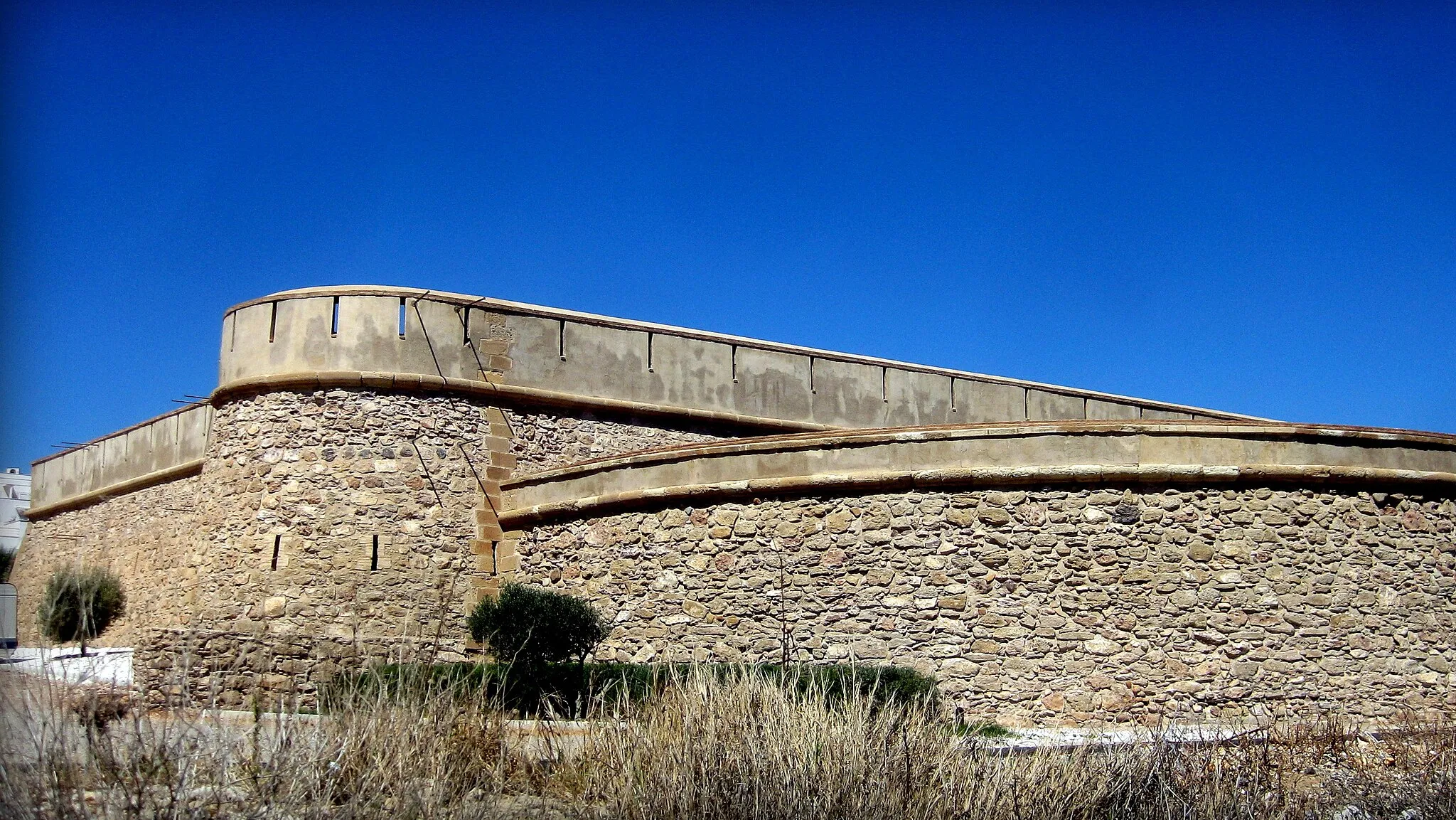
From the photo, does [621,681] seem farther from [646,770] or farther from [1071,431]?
[1071,431]

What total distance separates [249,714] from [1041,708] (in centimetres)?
783

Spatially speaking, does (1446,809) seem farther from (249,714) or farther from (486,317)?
(486,317)

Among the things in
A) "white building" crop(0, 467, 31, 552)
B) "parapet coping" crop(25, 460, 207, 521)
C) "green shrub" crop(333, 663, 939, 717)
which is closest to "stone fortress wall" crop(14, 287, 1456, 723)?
"green shrub" crop(333, 663, 939, 717)

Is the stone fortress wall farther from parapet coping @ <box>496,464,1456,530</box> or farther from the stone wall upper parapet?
the stone wall upper parapet

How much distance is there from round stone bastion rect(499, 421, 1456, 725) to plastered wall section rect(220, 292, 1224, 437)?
15.8ft

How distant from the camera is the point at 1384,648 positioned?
13094mm

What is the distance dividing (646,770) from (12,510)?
2967cm

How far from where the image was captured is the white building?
30938mm

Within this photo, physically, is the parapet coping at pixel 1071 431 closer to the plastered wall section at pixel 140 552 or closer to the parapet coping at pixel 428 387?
the parapet coping at pixel 428 387

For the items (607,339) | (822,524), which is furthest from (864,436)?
(607,339)

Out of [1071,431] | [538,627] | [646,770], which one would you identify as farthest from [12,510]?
[646,770]

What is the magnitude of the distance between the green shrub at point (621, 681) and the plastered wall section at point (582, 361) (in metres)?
5.46

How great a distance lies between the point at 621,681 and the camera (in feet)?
37.2

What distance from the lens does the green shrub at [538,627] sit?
1370cm
